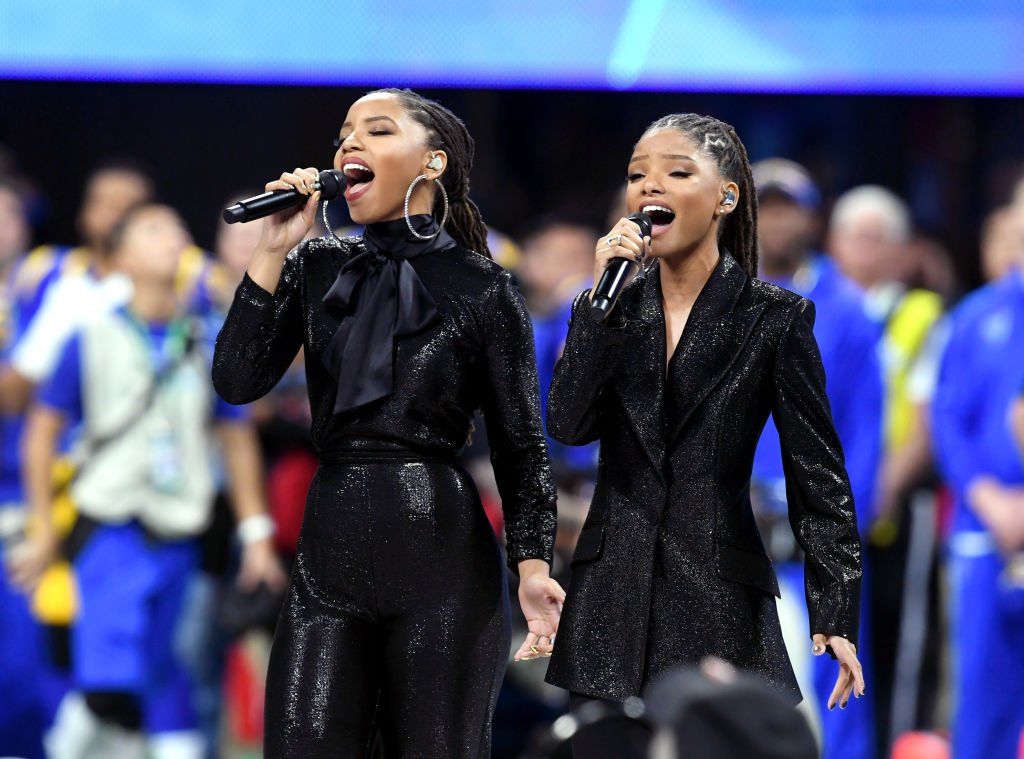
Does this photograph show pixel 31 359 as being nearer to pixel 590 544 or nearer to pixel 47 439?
pixel 47 439

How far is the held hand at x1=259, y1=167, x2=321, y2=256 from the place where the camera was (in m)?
3.01

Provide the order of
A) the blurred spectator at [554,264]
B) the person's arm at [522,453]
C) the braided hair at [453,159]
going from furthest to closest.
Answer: the blurred spectator at [554,264] → the braided hair at [453,159] → the person's arm at [522,453]

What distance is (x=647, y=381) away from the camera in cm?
294

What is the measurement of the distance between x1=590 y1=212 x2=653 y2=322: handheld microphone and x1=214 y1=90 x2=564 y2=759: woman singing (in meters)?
0.36

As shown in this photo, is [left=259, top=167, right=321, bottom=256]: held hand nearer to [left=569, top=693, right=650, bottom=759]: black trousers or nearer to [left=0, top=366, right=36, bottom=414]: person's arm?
[left=569, top=693, right=650, bottom=759]: black trousers

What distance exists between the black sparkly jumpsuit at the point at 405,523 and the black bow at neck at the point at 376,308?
0.10 ft

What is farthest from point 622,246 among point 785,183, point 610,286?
point 785,183

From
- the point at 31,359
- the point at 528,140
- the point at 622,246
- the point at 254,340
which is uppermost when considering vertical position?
the point at 528,140

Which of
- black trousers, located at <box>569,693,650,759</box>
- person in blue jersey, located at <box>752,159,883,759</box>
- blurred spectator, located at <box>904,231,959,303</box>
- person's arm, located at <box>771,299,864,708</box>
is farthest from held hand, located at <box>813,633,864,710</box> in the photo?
blurred spectator, located at <box>904,231,959,303</box>

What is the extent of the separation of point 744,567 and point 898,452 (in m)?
3.64

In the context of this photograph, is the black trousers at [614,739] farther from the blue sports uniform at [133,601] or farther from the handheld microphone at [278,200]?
the blue sports uniform at [133,601]

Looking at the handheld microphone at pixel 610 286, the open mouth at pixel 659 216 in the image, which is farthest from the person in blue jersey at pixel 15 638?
the handheld microphone at pixel 610 286

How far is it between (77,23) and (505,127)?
5.22 feet

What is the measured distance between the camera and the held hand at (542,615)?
3.04 meters
